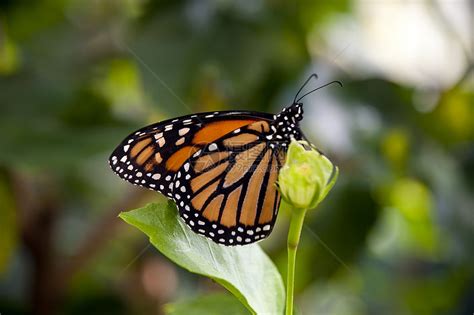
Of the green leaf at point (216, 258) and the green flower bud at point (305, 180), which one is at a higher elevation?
the green flower bud at point (305, 180)

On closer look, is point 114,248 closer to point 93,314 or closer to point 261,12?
point 93,314

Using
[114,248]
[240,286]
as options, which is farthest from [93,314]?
[240,286]

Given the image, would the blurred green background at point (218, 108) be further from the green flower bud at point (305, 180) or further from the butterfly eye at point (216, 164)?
the green flower bud at point (305, 180)

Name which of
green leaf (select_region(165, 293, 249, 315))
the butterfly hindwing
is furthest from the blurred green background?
green leaf (select_region(165, 293, 249, 315))

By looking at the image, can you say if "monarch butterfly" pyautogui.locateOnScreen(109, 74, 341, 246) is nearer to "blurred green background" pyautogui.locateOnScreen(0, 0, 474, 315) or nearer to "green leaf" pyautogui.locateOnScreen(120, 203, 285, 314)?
"green leaf" pyautogui.locateOnScreen(120, 203, 285, 314)

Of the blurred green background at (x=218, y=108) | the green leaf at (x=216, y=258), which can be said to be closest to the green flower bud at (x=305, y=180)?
the green leaf at (x=216, y=258)
